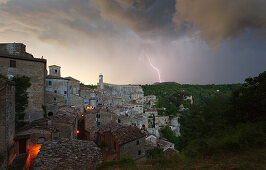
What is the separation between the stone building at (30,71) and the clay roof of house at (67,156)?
11.6 metres

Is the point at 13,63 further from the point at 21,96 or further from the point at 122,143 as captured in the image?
the point at 122,143

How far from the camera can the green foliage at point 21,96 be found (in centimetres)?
1750

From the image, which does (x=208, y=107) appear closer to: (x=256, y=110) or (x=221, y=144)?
(x=256, y=110)

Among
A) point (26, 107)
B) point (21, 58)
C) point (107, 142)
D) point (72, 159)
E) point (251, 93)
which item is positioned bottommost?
point (107, 142)

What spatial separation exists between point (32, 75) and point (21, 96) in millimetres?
3908

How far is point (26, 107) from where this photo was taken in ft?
63.1

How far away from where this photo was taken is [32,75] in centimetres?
2030

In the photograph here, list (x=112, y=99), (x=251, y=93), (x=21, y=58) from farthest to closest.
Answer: (x=112, y=99) < (x=21, y=58) < (x=251, y=93)

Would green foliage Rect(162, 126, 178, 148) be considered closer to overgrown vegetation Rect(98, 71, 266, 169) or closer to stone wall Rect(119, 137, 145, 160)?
stone wall Rect(119, 137, 145, 160)

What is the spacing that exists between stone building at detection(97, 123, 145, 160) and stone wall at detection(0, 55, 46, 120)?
10809mm

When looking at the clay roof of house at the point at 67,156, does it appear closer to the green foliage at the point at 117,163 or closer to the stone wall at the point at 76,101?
the green foliage at the point at 117,163

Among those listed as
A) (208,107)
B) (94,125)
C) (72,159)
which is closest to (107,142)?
(94,125)

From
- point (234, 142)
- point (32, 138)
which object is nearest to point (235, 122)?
point (234, 142)

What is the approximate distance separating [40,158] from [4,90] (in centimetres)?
667
